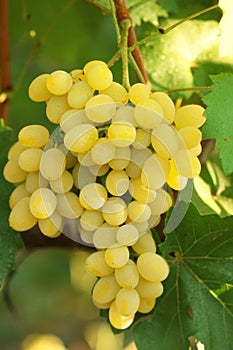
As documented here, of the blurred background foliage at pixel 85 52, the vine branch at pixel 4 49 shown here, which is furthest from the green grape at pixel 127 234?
the vine branch at pixel 4 49

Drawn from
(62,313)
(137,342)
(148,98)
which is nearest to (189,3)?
(148,98)

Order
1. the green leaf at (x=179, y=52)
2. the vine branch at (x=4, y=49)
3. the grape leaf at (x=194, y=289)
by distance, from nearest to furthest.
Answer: the grape leaf at (x=194, y=289) → the green leaf at (x=179, y=52) → the vine branch at (x=4, y=49)

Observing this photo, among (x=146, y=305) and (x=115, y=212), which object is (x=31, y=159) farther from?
(x=146, y=305)

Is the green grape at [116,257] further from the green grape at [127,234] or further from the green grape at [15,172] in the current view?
the green grape at [15,172]

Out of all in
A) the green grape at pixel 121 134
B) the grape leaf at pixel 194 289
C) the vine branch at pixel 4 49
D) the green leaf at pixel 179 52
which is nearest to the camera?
the green grape at pixel 121 134

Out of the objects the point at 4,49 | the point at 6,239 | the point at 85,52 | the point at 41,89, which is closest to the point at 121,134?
the point at 41,89

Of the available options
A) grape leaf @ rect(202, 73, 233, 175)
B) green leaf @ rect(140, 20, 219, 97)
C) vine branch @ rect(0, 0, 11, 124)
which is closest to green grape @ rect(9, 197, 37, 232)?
grape leaf @ rect(202, 73, 233, 175)

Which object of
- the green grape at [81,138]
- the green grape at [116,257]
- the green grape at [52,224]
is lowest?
the green grape at [116,257]
